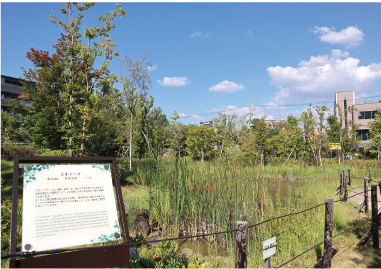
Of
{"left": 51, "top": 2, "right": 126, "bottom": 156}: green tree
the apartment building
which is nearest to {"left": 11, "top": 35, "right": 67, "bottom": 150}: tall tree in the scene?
{"left": 51, "top": 2, "right": 126, "bottom": 156}: green tree

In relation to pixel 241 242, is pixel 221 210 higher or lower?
lower

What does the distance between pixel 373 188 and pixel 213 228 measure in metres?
2.51

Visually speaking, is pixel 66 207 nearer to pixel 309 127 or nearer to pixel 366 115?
pixel 309 127

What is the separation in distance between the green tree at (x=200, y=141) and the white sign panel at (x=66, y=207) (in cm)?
1461

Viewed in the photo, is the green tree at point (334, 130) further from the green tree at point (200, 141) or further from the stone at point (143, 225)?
the stone at point (143, 225)

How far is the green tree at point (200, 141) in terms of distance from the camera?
16.9m

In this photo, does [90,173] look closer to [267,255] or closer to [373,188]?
[267,255]

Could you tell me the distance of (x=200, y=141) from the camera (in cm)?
1684

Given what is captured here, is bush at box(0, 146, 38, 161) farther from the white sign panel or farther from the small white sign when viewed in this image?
the small white sign

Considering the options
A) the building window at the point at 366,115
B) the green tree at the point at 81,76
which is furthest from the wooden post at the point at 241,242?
the building window at the point at 366,115

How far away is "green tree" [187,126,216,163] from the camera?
55.3ft

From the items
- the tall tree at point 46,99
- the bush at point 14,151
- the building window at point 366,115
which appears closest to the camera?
the tall tree at point 46,99

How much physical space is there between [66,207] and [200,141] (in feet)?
49.5

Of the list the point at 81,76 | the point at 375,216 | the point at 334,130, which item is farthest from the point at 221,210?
the point at 334,130
